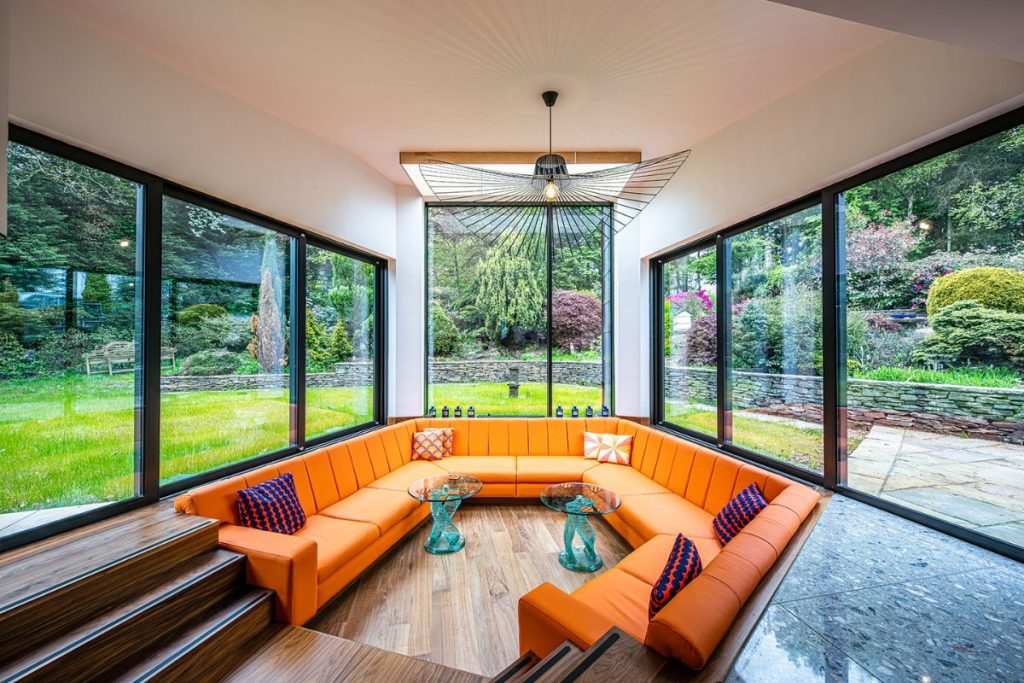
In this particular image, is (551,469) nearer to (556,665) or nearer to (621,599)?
(621,599)

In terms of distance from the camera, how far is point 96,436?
211cm

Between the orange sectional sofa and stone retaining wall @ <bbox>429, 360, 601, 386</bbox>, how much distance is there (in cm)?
56

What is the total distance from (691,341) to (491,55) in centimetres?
293

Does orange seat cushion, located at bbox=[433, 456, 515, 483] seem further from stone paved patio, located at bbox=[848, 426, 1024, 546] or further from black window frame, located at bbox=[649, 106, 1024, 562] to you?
stone paved patio, located at bbox=[848, 426, 1024, 546]

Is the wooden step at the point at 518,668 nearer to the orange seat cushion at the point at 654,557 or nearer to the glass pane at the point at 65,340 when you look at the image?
the orange seat cushion at the point at 654,557

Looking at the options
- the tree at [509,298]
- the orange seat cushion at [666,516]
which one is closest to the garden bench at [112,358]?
the tree at [509,298]

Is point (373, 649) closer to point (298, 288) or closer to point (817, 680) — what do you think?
point (817, 680)

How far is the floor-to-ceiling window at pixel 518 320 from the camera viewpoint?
14.8 ft

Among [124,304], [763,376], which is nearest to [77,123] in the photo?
[124,304]

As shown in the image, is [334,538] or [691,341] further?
[691,341]

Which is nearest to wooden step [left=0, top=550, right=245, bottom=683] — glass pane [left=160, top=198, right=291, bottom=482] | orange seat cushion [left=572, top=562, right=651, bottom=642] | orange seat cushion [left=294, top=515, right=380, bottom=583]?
orange seat cushion [left=294, top=515, right=380, bottom=583]

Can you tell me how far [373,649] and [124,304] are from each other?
237 cm

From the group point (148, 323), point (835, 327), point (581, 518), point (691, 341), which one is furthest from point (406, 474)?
point (835, 327)

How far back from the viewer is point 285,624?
77.2 inches
